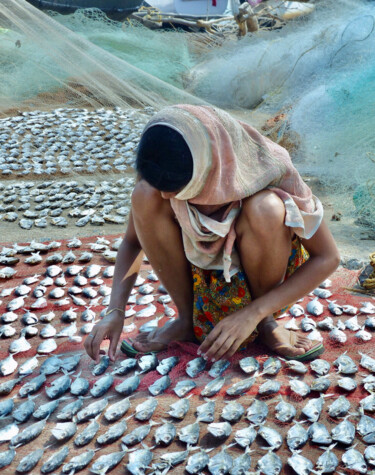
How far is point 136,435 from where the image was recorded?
1685mm

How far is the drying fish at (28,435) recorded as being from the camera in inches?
66.6

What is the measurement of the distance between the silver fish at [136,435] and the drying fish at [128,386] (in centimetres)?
Answer: 20

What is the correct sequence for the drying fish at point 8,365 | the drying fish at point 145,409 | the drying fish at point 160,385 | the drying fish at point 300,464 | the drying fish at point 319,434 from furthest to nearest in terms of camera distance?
the drying fish at point 8,365
the drying fish at point 160,385
the drying fish at point 145,409
the drying fish at point 319,434
the drying fish at point 300,464

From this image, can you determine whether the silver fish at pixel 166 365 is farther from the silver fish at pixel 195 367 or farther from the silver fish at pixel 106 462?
the silver fish at pixel 106 462

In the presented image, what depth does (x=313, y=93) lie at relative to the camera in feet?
15.0

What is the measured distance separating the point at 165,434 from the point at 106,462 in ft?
0.62

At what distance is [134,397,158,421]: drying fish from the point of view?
177 centimetres

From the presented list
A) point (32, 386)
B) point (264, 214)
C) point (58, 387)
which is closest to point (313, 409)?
point (264, 214)

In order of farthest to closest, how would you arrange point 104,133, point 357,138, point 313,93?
point 104,133 → point 313,93 → point 357,138

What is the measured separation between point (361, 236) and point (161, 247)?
1.92 metres

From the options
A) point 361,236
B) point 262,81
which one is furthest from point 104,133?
point 361,236

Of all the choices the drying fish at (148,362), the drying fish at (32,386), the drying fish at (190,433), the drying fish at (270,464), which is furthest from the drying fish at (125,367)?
the drying fish at (270,464)

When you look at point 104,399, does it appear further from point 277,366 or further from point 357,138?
point 357,138

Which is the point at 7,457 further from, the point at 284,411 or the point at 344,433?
the point at 344,433
